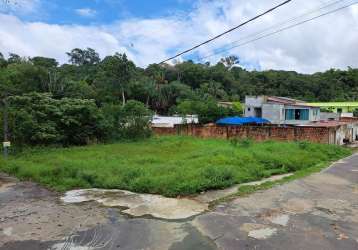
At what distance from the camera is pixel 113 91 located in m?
43.0

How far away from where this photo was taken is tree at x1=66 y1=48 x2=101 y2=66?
78.7 metres

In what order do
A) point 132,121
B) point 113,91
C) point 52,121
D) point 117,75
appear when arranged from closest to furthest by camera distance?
point 52,121
point 132,121
point 117,75
point 113,91

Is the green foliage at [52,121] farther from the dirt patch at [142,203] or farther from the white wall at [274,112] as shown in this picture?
the white wall at [274,112]

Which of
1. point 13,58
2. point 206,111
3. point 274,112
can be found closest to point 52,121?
point 206,111

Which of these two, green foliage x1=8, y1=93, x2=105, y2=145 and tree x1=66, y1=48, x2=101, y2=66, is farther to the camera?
tree x1=66, y1=48, x2=101, y2=66

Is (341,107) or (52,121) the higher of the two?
(341,107)

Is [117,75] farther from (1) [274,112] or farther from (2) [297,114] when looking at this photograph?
(2) [297,114]

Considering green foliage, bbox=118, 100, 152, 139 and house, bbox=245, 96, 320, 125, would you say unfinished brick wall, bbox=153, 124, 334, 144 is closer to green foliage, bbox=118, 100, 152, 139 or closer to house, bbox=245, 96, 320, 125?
green foliage, bbox=118, 100, 152, 139

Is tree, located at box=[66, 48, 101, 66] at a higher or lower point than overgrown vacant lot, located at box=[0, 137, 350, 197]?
higher

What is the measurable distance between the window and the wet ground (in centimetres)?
2827

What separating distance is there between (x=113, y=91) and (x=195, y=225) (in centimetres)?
3847

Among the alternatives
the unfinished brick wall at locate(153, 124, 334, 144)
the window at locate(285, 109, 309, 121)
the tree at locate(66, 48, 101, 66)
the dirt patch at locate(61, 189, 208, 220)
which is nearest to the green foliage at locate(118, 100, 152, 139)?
the unfinished brick wall at locate(153, 124, 334, 144)

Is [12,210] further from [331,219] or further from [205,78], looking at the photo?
[205,78]

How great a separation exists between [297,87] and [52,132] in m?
53.9
